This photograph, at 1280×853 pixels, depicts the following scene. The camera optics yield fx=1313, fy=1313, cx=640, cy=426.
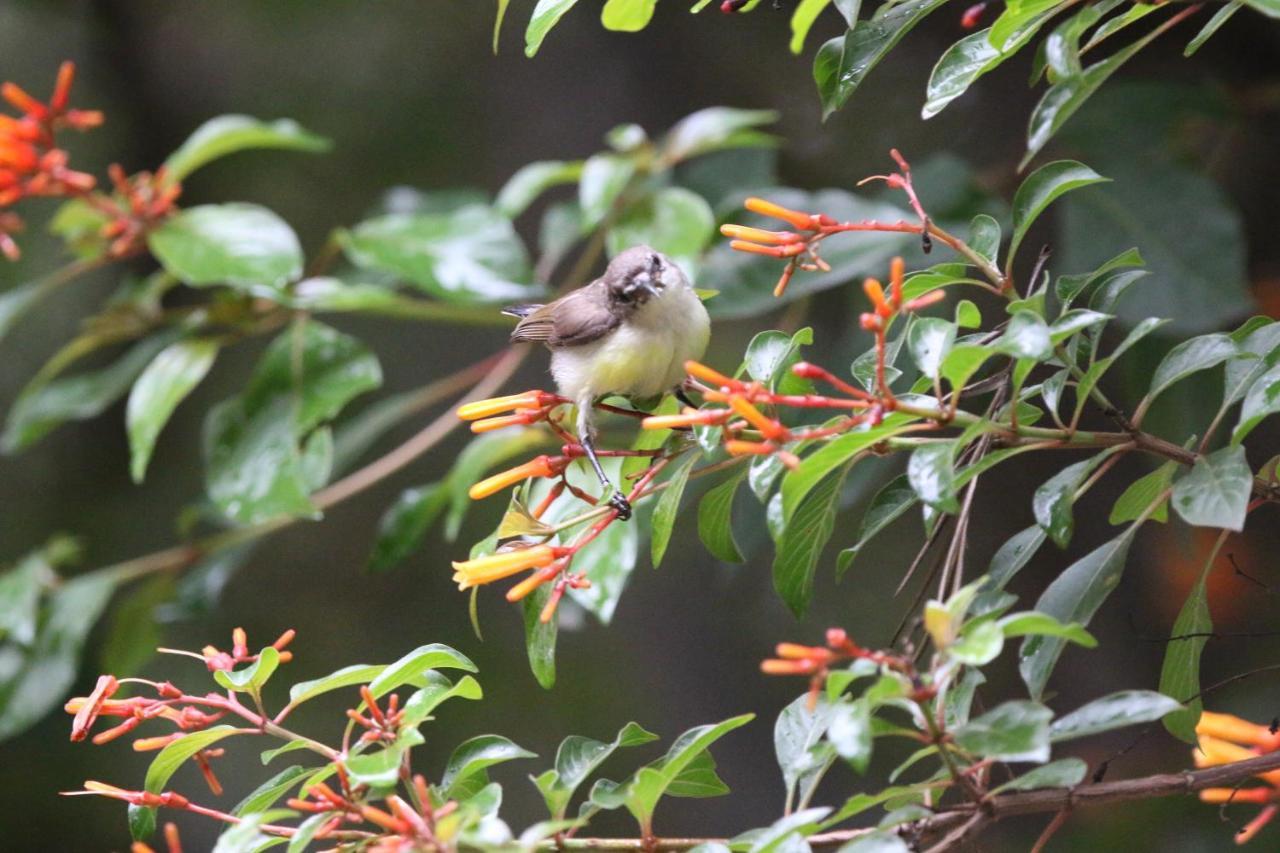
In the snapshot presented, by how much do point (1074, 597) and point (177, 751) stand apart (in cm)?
88

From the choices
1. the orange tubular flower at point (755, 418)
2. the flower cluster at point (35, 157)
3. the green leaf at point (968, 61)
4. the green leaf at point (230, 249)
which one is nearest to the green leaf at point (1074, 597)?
the orange tubular flower at point (755, 418)

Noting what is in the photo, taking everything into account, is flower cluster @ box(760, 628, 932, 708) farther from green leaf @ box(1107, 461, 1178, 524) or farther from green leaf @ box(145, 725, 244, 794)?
green leaf @ box(145, 725, 244, 794)

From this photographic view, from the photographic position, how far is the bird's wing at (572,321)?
1.94m

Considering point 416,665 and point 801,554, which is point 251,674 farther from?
point 801,554

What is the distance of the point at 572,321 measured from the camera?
1997mm

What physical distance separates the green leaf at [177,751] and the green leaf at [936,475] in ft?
2.18

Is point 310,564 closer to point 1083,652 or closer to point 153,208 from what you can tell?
point 153,208

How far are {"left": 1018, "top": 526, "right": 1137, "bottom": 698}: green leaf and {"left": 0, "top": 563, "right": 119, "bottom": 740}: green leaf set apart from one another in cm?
202

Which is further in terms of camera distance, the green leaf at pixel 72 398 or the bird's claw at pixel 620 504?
the green leaf at pixel 72 398

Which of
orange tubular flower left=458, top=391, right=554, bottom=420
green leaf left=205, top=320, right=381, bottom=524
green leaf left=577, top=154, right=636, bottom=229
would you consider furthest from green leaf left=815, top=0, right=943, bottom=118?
green leaf left=205, top=320, right=381, bottom=524

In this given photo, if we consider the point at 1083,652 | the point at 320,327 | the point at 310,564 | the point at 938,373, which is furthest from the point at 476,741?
the point at 310,564

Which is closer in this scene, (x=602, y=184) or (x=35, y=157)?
(x=35, y=157)

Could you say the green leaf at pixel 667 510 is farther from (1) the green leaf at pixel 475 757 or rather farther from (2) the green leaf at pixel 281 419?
(2) the green leaf at pixel 281 419

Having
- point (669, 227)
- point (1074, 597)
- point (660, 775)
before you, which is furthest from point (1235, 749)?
point (669, 227)
